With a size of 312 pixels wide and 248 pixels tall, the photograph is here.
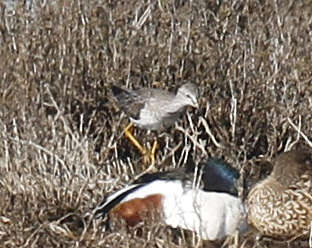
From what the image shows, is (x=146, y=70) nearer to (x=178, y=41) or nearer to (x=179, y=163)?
(x=178, y=41)

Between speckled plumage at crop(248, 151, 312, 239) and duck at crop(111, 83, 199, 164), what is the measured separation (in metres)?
1.17

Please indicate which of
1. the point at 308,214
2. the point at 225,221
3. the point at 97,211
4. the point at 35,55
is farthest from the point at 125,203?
the point at 35,55

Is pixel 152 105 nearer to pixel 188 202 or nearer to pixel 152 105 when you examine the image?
pixel 152 105

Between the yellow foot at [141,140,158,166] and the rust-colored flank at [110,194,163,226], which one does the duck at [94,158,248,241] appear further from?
the yellow foot at [141,140,158,166]

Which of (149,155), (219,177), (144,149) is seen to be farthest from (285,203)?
(144,149)

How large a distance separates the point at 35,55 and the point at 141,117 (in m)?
0.74

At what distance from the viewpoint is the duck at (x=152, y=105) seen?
20.4ft

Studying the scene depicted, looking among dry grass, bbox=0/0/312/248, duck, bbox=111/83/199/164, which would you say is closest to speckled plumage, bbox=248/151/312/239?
dry grass, bbox=0/0/312/248

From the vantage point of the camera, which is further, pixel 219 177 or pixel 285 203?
pixel 219 177

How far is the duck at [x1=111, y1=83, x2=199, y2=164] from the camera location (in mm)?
6203

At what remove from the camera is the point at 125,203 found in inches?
202

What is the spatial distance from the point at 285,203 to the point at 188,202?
0.43 m

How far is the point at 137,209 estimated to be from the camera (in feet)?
16.8

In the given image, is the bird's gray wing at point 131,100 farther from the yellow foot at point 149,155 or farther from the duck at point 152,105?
the yellow foot at point 149,155
